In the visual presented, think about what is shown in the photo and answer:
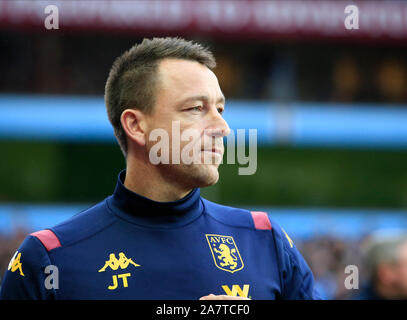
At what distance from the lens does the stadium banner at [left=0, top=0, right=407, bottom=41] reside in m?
14.5

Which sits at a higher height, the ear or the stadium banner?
the stadium banner

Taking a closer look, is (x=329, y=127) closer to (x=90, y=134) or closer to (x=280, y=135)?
(x=280, y=135)

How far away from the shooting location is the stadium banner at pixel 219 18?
47.6 ft

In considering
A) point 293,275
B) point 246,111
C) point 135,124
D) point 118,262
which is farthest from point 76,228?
point 246,111

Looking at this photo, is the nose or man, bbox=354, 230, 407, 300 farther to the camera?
man, bbox=354, 230, 407, 300

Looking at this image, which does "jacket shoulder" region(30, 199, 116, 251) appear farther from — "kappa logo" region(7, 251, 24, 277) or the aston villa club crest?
the aston villa club crest

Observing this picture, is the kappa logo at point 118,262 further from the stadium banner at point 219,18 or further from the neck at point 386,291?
the stadium banner at point 219,18

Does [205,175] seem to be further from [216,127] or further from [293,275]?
[293,275]

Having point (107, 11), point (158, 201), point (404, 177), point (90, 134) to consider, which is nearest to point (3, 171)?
point (90, 134)

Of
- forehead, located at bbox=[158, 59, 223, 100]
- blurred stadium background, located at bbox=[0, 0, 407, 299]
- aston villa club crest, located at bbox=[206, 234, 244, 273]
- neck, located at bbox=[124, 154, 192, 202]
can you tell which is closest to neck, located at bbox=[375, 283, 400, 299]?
aston villa club crest, located at bbox=[206, 234, 244, 273]

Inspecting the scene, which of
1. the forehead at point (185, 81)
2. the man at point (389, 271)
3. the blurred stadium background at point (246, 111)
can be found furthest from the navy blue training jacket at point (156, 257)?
the blurred stadium background at point (246, 111)

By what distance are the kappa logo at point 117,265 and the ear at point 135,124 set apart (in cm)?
40

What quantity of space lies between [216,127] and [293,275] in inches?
21.9

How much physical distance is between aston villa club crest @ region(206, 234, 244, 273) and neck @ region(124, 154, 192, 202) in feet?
0.59
